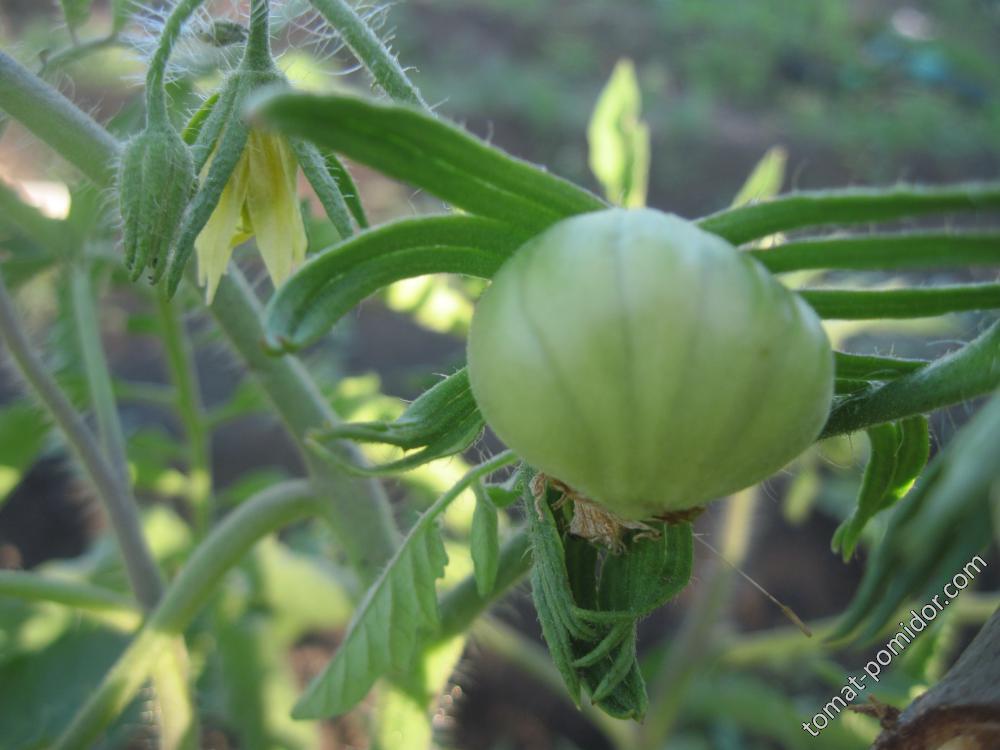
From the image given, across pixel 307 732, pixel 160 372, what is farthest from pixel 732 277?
pixel 160 372

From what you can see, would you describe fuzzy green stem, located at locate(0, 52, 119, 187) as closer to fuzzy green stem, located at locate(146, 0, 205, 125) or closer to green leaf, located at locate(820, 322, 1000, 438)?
fuzzy green stem, located at locate(146, 0, 205, 125)

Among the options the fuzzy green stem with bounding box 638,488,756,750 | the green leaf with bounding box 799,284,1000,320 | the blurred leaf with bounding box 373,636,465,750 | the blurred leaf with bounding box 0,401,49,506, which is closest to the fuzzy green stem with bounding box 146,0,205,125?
the green leaf with bounding box 799,284,1000,320

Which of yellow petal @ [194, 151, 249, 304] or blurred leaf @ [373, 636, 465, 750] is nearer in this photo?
yellow petal @ [194, 151, 249, 304]

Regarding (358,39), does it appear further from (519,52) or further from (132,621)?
(519,52)

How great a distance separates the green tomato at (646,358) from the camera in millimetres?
385

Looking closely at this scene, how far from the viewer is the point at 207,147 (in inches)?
23.3

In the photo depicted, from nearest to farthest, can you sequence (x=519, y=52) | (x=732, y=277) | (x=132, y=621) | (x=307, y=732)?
(x=732, y=277) → (x=132, y=621) → (x=307, y=732) → (x=519, y=52)

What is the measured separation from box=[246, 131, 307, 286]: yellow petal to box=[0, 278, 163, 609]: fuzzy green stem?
0.36 metres

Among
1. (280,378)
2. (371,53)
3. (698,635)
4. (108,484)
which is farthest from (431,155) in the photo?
(698,635)

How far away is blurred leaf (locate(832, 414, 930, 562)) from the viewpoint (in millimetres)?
522

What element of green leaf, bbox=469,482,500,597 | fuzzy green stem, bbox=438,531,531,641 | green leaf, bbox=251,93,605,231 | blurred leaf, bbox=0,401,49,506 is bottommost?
blurred leaf, bbox=0,401,49,506

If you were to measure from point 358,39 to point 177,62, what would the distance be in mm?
408

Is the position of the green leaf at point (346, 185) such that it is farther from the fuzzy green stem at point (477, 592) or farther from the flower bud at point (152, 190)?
the fuzzy green stem at point (477, 592)

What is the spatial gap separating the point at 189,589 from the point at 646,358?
0.53m
